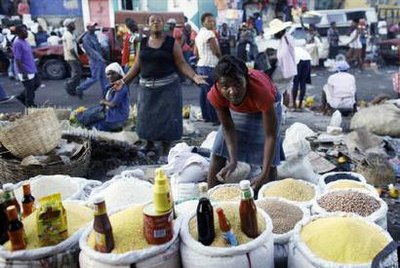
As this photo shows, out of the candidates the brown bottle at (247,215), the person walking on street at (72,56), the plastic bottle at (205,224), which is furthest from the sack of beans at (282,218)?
the person walking on street at (72,56)

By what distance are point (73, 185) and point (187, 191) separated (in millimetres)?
841

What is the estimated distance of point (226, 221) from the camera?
6.05ft

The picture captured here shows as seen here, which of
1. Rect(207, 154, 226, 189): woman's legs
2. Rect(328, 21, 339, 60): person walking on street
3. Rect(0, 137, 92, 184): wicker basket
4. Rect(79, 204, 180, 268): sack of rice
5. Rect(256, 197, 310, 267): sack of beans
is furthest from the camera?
Rect(328, 21, 339, 60): person walking on street

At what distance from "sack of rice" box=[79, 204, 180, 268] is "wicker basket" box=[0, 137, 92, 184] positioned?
2.47 m

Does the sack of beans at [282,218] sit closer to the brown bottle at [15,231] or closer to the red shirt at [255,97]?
the red shirt at [255,97]

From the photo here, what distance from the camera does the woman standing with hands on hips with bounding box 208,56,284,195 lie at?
2.69 meters

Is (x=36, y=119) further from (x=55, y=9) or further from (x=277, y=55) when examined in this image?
(x=55, y=9)

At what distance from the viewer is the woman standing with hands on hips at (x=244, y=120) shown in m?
2.69

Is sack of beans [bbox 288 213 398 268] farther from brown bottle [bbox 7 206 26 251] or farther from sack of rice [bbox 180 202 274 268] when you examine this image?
brown bottle [bbox 7 206 26 251]

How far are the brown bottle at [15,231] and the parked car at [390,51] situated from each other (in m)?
12.9

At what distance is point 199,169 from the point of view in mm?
3578

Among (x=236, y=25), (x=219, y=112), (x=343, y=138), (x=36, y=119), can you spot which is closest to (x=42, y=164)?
(x=36, y=119)

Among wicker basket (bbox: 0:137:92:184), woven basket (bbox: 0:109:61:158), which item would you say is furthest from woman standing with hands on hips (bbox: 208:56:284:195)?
woven basket (bbox: 0:109:61:158)

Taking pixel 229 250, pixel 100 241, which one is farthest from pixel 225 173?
pixel 100 241
